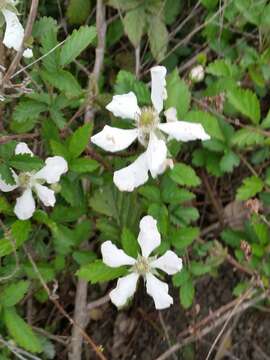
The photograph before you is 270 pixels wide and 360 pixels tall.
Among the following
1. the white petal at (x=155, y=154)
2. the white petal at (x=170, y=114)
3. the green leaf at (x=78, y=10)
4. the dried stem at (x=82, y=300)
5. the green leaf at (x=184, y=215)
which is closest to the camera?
the white petal at (x=155, y=154)

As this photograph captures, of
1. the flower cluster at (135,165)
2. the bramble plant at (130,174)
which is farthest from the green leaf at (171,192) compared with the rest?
the flower cluster at (135,165)

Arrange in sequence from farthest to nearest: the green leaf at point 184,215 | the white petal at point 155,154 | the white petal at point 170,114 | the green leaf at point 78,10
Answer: the green leaf at point 78,10 → the green leaf at point 184,215 → the white petal at point 170,114 → the white petal at point 155,154

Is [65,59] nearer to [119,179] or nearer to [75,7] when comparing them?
[119,179]

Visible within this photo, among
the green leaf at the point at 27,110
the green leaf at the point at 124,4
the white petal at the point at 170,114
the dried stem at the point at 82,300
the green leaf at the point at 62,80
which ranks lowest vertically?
the dried stem at the point at 82,300

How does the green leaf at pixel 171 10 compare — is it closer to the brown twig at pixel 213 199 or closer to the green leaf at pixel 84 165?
the brown twig at pixel 213 199

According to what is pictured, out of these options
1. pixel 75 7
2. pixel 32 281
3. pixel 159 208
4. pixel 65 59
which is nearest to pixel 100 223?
pixel 159 208

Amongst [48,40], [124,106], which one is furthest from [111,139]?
[48,40]

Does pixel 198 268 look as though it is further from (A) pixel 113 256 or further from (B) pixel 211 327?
(A) pixel 113 256
